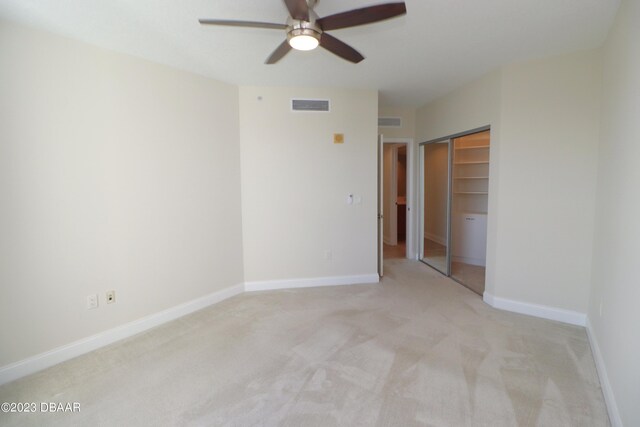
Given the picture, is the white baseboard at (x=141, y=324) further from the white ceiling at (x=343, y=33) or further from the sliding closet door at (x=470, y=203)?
the white ceiling at (x=343, y=33)

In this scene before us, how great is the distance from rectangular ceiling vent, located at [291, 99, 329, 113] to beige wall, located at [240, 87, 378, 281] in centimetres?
6

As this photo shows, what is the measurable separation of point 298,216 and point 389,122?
243 cm

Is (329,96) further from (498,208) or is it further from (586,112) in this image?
(586,112)

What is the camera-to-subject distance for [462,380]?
6.95ft

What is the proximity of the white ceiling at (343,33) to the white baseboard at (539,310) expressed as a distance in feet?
8.02

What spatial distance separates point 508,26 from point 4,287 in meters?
4.16

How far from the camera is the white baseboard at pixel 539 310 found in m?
2.93

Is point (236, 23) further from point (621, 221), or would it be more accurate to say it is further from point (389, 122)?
point (389, 122)

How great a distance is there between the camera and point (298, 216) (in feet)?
13.1

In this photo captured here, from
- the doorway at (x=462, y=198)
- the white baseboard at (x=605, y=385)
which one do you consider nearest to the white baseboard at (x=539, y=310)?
the white baseboard at (x=605, y=385)

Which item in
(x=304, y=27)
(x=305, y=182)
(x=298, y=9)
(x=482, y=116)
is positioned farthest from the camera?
(x=305, y=182)

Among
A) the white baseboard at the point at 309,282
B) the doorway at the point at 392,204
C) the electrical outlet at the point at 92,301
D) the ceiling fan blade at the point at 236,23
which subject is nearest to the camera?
the ceiling fan blade at the point at 236,23

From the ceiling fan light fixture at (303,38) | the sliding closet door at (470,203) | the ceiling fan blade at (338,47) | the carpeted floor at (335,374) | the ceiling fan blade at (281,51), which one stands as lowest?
the carpeted floor at (335,374)

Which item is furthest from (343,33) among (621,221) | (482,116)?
(621,221)
